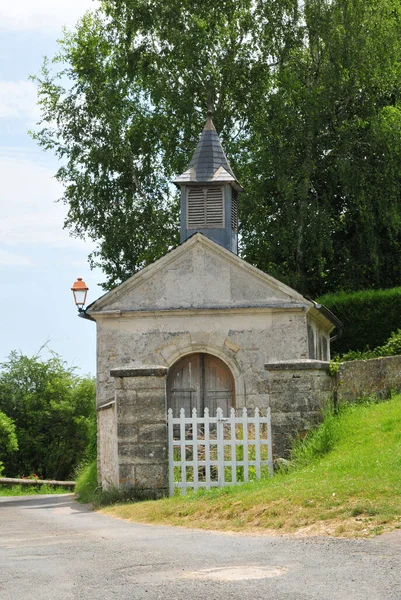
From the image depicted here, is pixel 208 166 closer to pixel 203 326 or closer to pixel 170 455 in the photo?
pixel 203 326

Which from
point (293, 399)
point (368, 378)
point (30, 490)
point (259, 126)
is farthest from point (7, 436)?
point (293, 399)

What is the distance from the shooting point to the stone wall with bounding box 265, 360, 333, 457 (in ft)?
44.5

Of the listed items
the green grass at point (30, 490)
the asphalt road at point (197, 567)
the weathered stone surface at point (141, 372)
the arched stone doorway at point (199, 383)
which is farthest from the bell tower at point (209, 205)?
the asphalt road at point (197, 567)

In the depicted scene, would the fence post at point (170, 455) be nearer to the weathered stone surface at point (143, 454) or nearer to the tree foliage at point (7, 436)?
the weathered stone surface at point (143, 454)

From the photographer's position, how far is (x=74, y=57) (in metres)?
Result: 33.8

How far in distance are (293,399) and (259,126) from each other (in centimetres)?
1785

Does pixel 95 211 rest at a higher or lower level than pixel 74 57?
lower

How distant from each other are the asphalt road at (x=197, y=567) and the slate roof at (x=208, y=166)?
→ 48.0 ft

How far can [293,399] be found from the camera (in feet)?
44.8

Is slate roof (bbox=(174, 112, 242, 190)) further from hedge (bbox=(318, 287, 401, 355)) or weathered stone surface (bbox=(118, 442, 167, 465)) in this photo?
weathered stone surface (bbox=(118, 442, 167, 465))

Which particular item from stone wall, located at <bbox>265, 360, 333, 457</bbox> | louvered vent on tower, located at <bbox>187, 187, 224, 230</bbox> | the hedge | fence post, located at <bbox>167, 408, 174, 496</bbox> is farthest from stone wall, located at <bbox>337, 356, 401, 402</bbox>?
the hedge

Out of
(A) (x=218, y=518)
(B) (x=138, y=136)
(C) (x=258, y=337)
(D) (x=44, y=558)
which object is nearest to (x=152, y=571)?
(D) (x=44, y=558)

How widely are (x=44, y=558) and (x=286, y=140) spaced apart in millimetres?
22983

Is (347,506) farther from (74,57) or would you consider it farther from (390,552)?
(74,57)
